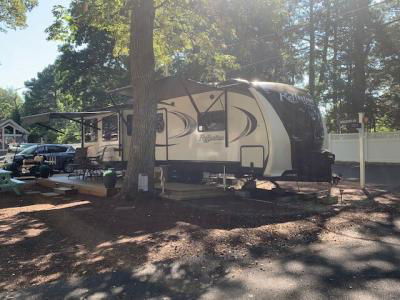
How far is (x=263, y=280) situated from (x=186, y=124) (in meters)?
8.63

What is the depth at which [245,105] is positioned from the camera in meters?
11.1

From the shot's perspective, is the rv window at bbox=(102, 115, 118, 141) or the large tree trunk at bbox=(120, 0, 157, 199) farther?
the rv window at bbox=(102, 115, 118, 141)

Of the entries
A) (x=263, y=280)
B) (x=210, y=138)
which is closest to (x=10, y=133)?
(x=210, y=138)

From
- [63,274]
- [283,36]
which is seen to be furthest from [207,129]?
[283,36]

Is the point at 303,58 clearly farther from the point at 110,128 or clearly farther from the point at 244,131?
the point at 244,131

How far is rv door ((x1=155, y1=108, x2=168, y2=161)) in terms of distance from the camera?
46.0 ft

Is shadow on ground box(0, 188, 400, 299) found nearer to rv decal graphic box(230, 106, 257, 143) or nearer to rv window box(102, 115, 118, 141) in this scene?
rv decal graphic box(230, 106, 257, 143)

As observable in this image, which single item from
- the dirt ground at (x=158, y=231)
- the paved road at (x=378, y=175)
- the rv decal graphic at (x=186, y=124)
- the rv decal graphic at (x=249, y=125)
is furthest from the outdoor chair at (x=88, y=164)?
the paved road at (x=378, y=175)

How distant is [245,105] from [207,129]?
5.50 feet

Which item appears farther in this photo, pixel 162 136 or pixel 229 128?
pixel 162 136

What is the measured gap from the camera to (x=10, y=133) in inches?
1845

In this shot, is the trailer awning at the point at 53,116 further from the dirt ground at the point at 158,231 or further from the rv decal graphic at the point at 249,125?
the rv decal graphic at the point at 249,125

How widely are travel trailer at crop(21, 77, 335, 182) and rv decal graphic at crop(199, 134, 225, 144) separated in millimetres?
29

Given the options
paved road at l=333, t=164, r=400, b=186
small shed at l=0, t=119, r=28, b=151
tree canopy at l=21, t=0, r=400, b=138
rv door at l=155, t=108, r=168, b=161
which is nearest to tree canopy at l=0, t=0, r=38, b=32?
tree canopy at l=21, t=0, r=400, b=138
